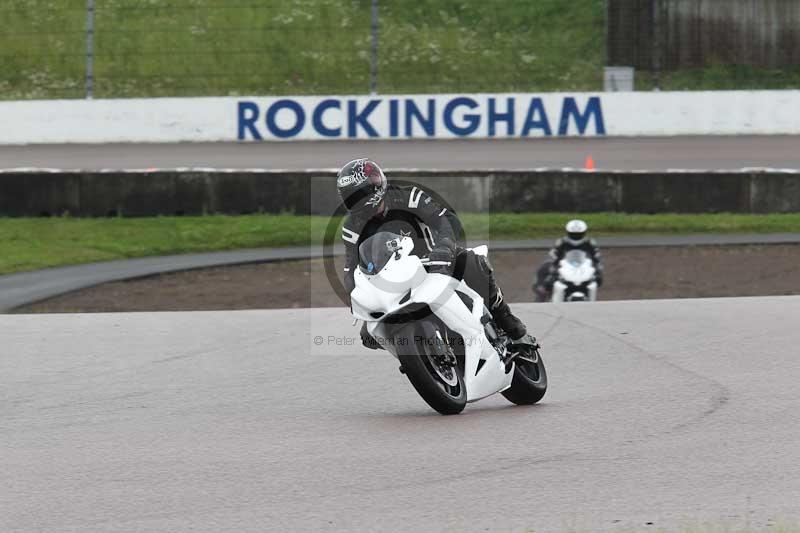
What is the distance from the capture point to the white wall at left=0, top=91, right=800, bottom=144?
76.1 ft

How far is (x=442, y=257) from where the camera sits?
6.45 m

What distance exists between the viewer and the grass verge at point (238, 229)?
1681 centimetres

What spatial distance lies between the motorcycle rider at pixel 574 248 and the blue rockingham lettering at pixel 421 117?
36.0ft

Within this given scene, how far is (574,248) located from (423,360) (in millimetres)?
6289

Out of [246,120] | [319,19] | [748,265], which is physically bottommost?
[748,265]

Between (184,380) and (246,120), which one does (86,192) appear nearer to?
(246,120)

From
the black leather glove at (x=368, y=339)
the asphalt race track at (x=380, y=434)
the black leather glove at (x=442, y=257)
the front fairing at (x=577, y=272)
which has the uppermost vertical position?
the black leather glove at (x=442, y=257)

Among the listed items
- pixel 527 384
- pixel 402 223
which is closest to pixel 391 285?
pixel 402 223

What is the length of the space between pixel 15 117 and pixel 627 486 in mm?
19871

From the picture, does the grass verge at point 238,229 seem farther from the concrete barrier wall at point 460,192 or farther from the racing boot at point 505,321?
the racing boot at point 505,321

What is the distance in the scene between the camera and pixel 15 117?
23.2m

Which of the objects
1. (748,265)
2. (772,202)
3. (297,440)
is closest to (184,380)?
(297,440)

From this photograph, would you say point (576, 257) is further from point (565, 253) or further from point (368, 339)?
point (368, 339)

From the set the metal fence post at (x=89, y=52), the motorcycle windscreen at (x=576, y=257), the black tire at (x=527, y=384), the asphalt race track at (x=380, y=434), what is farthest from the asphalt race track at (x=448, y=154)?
the black tire at (x=527, y=384)
